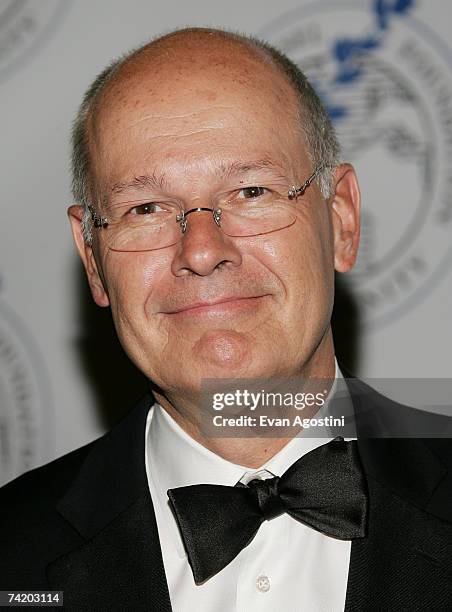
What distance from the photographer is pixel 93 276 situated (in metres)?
2.17

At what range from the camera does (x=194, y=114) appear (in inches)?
75.4

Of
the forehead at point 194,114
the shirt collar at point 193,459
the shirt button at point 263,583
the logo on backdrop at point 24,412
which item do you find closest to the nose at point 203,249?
the forehead at point 194,114

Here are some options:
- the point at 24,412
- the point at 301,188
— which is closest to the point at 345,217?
the point at 301,188

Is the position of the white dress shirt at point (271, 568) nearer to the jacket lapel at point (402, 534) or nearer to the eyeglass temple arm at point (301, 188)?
the jacket lapel at point (402, 534)

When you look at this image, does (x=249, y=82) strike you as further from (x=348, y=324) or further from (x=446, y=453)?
(x=348, y=324)

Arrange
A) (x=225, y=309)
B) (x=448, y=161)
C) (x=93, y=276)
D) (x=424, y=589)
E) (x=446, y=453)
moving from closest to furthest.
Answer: (x=424, y=589)
(x=225, y=309)
(x=446, y=453)
(x=93, y=276)
(x=448, y=161)

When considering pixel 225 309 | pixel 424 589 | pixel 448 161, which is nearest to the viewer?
pixel 424 589

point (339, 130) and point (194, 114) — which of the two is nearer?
point (194, 114)

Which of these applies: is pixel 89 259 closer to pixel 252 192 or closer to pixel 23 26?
pixel 252 192

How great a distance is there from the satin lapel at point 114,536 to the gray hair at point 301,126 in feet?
1.53

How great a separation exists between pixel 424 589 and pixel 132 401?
139cm

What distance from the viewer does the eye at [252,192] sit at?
75.0 inches

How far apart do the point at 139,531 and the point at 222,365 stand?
0.37 metres

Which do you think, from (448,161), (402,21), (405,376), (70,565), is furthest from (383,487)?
(402,21)
